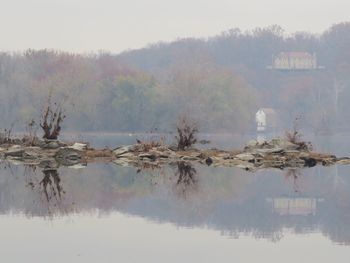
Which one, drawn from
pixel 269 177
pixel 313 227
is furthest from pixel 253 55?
pixel 313 227

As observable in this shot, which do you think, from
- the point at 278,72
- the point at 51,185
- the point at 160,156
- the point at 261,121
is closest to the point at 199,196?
the point at 51,185

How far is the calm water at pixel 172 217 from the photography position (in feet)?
30.1

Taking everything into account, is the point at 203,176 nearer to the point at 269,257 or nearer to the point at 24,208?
the point at 24,208

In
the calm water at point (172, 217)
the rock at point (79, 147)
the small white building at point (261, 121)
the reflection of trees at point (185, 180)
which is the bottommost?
the calm water at point (172, 217)

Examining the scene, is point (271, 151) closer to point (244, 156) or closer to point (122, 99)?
point (244, 156)

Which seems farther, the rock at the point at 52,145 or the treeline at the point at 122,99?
the treeline at the point at 122,99

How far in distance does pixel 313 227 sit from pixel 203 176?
8.25 meters

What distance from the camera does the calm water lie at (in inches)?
361

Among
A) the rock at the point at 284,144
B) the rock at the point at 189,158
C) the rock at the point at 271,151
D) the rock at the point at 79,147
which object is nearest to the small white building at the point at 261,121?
the rock at the point at 284,144

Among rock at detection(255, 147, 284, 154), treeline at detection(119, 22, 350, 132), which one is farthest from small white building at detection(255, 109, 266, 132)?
rock at detection(255, 147, 284, 154)

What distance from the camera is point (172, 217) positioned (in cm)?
1231

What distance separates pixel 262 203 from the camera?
14781 mm

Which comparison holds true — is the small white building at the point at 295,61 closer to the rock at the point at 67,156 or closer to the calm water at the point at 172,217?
the rock at the point at 67,156

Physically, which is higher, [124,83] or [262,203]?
[124,83]
